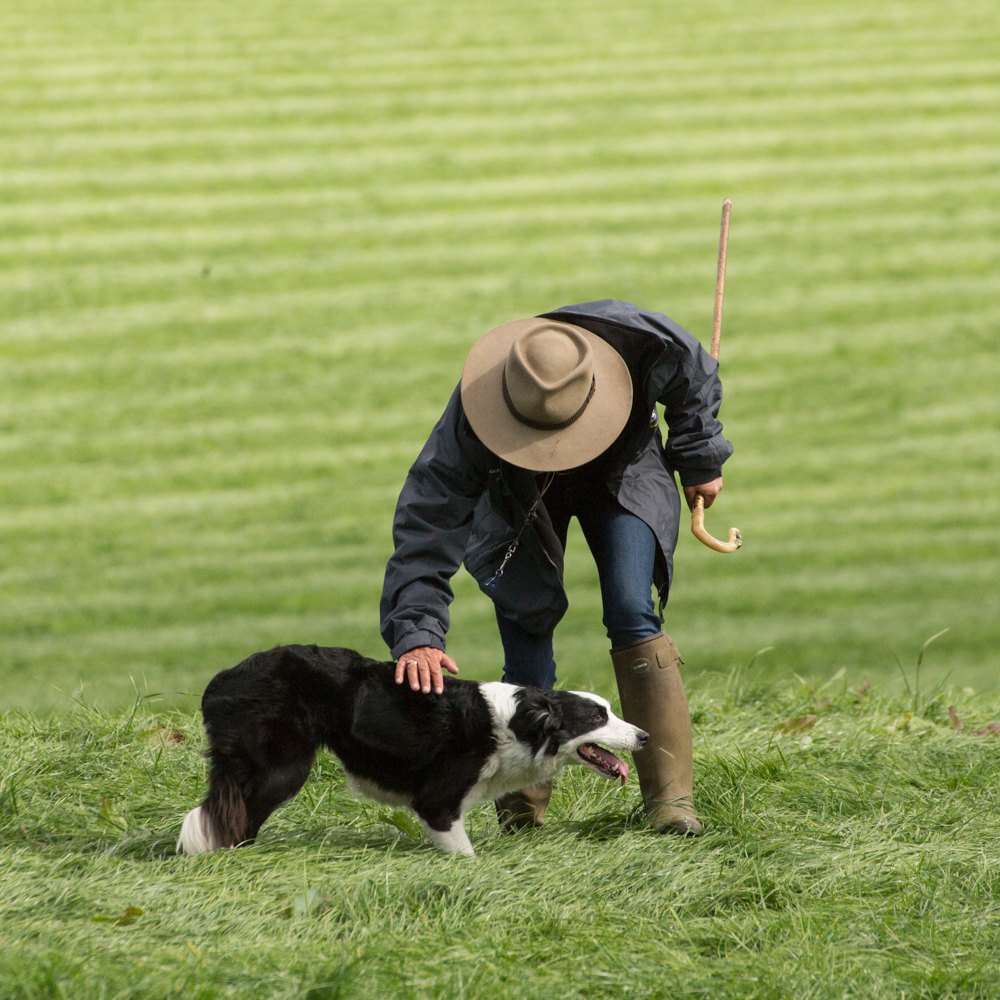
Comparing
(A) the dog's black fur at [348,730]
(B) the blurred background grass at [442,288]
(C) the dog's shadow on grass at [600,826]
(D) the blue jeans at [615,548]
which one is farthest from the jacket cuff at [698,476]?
(B) the blurred background grass at [442,288]

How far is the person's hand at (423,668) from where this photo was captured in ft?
10.1

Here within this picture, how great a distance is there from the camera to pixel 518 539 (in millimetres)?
3445

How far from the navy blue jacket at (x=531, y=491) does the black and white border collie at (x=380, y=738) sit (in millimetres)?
213

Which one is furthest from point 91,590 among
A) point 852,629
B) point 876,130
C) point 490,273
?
point 876,130

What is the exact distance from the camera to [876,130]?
29.0 ft

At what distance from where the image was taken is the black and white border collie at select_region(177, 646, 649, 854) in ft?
10.2

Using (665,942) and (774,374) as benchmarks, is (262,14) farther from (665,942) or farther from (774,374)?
(665,942)

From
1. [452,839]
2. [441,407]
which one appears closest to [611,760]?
[452,839]

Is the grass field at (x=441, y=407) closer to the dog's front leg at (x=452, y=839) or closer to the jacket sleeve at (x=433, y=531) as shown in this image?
the dog's front leg at (x=452, y=839)

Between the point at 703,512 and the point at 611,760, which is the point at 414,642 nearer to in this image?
the point at 611,760

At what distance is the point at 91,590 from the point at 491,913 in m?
4.34

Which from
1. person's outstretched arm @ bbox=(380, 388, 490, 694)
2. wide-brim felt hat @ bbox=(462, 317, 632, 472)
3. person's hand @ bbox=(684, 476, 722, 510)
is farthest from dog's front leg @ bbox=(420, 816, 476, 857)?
person's hand @ bbox=(684, 476, 722, 510)

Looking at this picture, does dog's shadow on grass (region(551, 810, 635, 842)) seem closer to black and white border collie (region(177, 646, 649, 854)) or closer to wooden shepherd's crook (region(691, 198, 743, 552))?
black and white border collie (region(177, 646, 649, 854))

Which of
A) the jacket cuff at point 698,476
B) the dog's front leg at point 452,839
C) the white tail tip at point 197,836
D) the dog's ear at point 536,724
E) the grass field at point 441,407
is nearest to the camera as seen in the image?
the grass field at point 441,407
